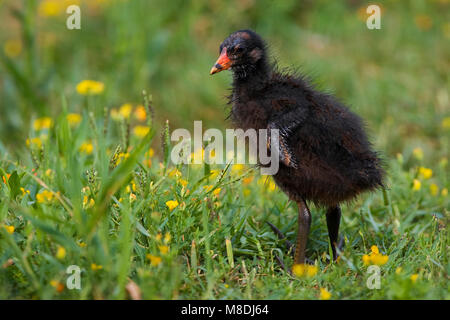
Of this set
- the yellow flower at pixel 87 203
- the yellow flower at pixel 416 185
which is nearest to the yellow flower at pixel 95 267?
the yellow flower at pixel 87 203

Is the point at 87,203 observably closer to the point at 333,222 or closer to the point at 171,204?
the point at 171,204

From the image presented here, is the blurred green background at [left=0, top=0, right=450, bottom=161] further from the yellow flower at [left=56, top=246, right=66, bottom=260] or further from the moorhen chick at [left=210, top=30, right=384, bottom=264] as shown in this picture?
the yellow flower at [left=56, top=246, right=66, bottom=260]

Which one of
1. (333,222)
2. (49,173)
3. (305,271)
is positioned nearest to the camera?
(305,271)

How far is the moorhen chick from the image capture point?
121 inches

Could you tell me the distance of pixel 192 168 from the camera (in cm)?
412

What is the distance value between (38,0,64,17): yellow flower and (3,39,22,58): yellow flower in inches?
20.2

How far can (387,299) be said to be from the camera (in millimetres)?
2701

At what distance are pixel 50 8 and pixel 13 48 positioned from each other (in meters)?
0.70

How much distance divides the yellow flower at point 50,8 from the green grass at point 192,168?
163 mm

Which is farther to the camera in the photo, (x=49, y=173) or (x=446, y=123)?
(x=446, y=123)

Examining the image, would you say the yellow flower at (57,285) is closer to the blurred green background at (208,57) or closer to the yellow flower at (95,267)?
the yellow flower at (95,267)

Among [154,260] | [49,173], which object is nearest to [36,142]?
[49,173]

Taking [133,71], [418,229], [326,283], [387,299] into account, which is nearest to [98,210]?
[326,283]

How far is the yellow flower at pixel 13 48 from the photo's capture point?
23.2 ft
